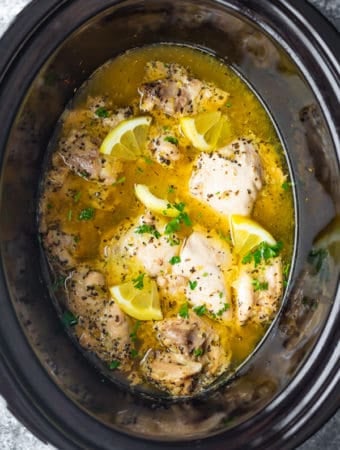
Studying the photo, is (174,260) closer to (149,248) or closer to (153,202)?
(149,248)

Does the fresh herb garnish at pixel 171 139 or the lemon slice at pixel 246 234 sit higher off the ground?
the fresh herb garnish at pixel 171 139

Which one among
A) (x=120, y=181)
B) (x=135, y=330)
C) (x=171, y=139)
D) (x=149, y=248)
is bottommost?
(x=135, y=330)

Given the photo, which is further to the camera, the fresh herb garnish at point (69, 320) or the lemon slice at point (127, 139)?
the fresh herb garnish at point (69, 320)

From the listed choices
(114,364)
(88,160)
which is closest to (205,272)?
(114,364)

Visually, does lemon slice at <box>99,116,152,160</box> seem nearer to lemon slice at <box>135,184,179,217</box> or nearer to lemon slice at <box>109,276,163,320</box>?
lemon slice at <box>135,184,179,217</box>

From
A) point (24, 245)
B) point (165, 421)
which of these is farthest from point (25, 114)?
point (165, 421)

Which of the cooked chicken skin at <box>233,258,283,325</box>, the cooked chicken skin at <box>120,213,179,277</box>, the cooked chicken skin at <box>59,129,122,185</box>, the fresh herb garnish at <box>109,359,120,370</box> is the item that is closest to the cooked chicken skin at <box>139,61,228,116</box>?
the cooked chicken skin at <box>59,129,122,185</box>

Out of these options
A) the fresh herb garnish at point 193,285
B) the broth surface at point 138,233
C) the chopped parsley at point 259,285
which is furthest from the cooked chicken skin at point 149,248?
the chopped parsley at point 259,285

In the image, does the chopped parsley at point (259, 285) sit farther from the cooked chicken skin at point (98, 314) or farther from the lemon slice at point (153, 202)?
the cooked chicken skin at point (98, 314)
